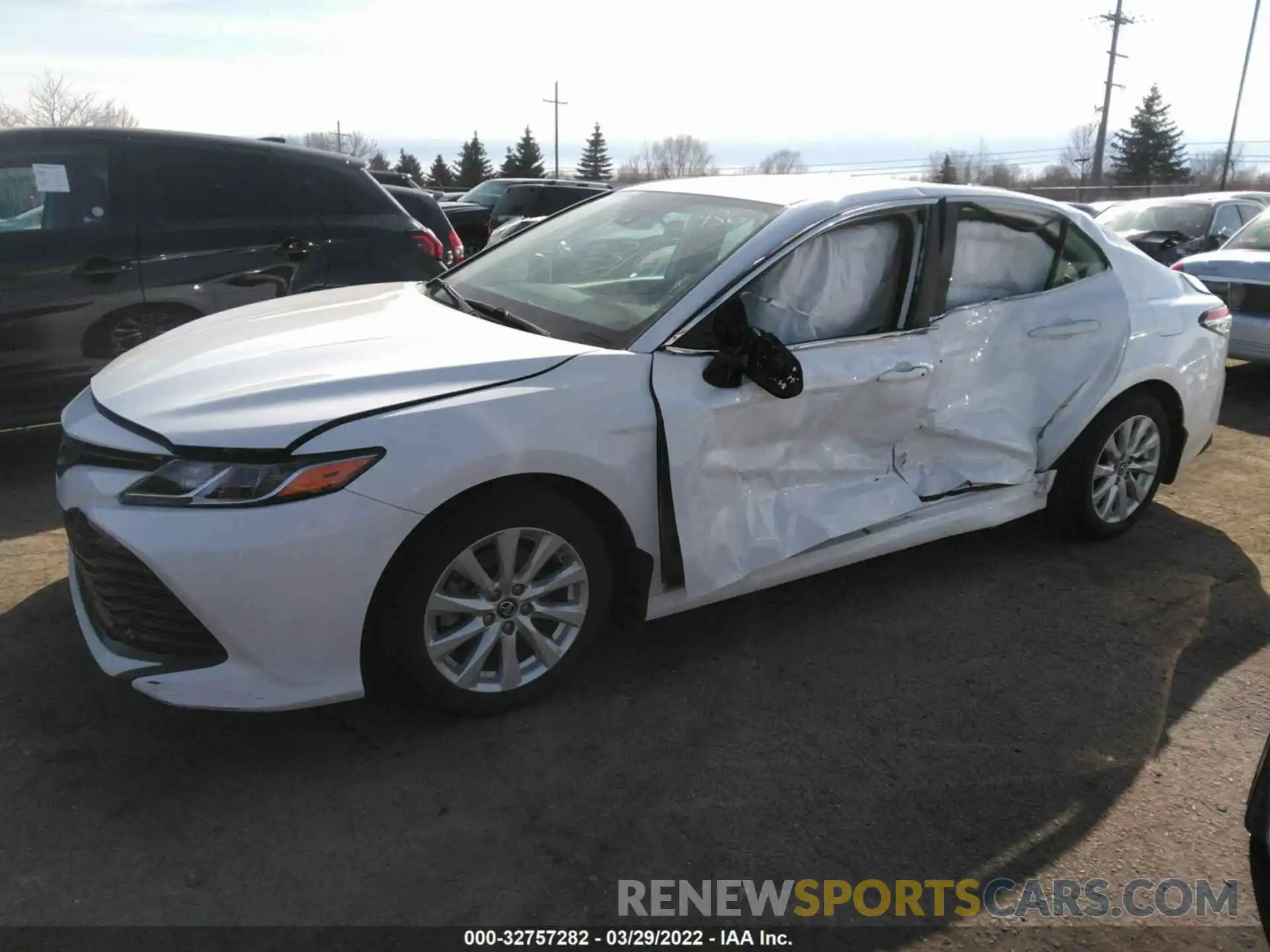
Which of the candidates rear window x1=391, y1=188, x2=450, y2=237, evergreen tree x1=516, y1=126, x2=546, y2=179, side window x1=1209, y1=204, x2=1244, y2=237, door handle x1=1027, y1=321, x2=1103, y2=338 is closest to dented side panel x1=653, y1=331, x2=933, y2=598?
door handle x1=1027, y1=321, x2=1103, y2=338

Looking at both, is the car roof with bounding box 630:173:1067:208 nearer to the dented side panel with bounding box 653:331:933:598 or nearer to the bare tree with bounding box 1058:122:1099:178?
the dented side panel with bounding box 653:331:933:598

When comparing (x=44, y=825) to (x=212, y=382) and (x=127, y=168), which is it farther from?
(x=127, y=168)

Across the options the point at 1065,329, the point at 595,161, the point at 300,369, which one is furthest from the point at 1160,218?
the point at 595,161

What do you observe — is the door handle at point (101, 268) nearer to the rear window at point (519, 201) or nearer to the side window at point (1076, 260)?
the side window at point (1076, 260)

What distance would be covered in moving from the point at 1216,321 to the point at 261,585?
14.8 feet

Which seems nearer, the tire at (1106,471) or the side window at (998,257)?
the side window at (998,257)

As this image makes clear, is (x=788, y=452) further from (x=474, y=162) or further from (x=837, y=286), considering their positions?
(x=474, y=162)

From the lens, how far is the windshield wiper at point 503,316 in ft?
11.2

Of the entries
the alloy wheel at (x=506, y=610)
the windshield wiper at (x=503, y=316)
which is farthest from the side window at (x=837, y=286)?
the alloy wheel at (x=506, y=610)

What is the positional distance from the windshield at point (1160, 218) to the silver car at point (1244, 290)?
3356 mm

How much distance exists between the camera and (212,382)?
2930 millimetres

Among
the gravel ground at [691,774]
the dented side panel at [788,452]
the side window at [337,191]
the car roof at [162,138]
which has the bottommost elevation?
the gravel ground at [691,774]

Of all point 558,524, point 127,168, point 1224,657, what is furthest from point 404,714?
point 127,168

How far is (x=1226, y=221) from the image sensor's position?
11531mm
